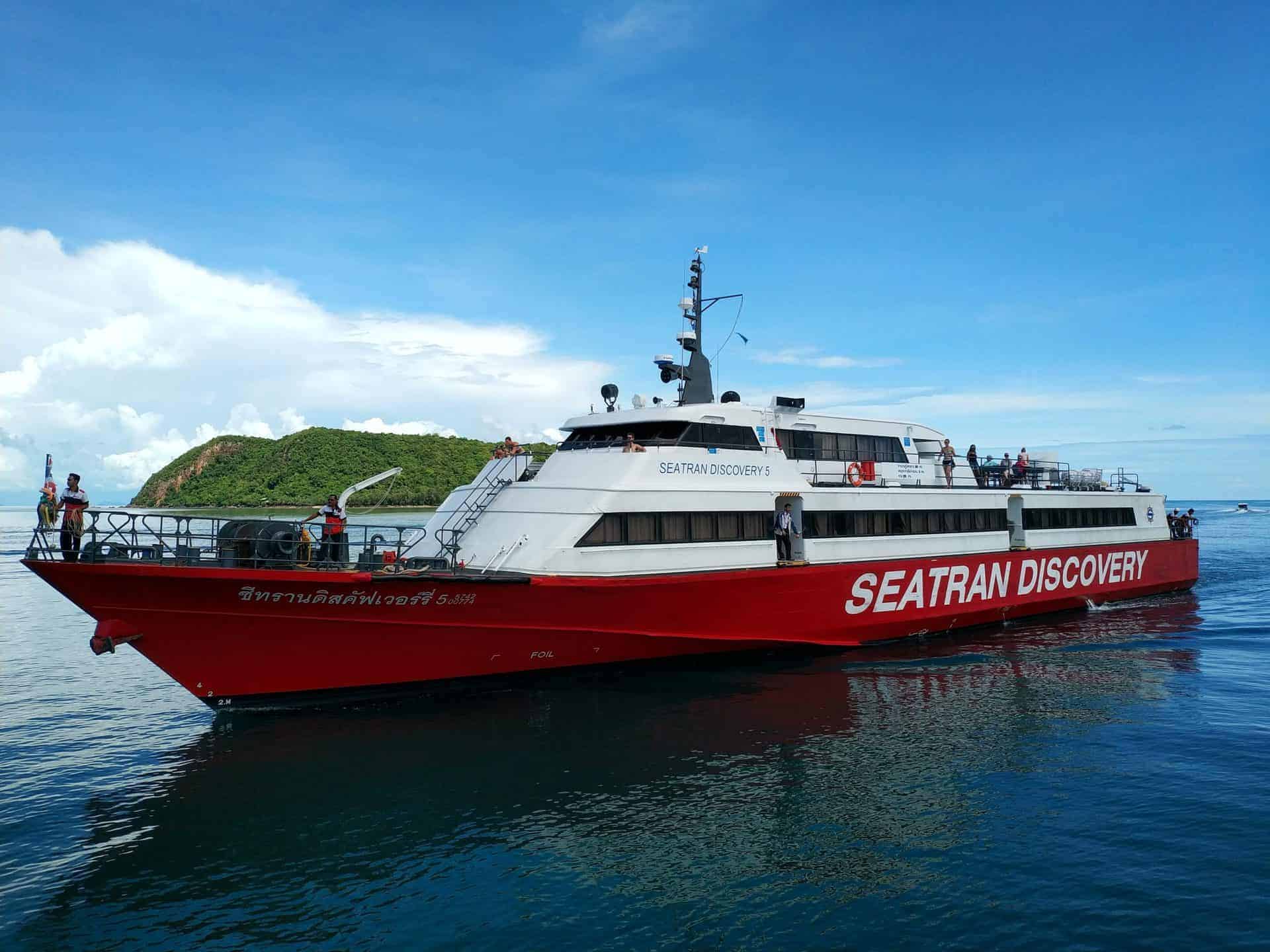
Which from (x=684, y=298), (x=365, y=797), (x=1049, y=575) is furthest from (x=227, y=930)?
(x=1049, y=575)

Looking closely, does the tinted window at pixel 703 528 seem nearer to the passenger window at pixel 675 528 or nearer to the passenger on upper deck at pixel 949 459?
the passenger window at pixel 675 528

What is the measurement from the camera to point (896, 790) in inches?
400

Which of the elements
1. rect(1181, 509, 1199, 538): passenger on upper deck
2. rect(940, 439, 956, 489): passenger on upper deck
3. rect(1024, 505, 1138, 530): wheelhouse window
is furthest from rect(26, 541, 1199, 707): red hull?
rect(1181, 509, 1199, 538): passenger on upper deck

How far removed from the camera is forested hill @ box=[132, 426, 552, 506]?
3285 inches

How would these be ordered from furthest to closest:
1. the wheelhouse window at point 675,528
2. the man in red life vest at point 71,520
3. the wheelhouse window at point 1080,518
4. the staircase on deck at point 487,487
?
the wheelhouse window at point 1080,518, the staircase on deck at point 487,487, the wheelhouse window at point 675,528, the man in red life vest at point 71,520

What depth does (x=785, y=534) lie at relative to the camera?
54.8 ft

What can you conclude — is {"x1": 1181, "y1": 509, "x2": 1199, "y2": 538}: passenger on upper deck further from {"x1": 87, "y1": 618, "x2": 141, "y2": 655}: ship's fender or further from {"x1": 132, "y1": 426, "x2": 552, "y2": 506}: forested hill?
{"x1": 132, "y1": 426, "x2": 552, "y2": 506}: forested hill

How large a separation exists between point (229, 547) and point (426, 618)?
3131 millimetres

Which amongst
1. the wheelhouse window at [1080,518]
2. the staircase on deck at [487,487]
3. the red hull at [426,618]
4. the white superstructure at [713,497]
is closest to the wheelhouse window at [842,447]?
the white superstructure at [713,497]

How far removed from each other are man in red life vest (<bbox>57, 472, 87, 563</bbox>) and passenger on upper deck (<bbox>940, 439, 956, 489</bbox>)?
18904 millimetres

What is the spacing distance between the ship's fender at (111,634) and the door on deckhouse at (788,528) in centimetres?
1161

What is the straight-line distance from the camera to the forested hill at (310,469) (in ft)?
274

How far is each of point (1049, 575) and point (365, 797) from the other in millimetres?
19658

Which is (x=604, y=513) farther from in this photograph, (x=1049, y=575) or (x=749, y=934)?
(x=1049, y=575)
